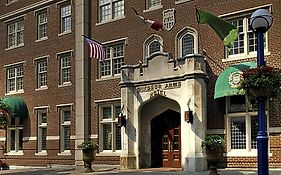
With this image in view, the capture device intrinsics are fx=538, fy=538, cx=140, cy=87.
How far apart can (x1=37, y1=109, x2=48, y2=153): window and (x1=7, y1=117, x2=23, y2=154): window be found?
1.94 m

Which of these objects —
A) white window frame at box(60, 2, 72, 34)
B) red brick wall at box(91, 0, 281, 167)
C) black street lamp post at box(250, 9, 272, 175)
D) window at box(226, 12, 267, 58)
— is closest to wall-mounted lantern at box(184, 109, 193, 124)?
red brick wall at box(91, 0, 281, 167)

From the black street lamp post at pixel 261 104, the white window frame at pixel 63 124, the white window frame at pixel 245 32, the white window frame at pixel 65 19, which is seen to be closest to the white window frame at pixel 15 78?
the white window frame at pixel 63 124

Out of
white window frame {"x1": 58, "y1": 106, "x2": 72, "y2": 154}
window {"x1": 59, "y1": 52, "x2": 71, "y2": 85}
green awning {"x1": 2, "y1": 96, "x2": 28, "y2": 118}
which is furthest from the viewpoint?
green awning {"x1": 2, "y1": 96, "x2": 28, "y2": 118}

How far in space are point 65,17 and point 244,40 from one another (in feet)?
44.9

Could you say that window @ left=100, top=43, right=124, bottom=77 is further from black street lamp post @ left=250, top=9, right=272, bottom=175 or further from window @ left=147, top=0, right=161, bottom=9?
black street lamp post @ left=250, top=9, right=272, bottom=175

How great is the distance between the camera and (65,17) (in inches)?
1325

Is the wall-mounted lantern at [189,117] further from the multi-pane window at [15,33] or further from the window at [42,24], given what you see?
the multi-pane window at [15,33]

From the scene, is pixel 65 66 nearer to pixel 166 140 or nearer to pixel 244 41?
pixel 166 140

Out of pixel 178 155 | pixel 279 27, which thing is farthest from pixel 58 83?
pixel 279 27

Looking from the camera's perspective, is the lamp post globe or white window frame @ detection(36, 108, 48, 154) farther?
white window frame @ detection(36, 108, 48, 154)

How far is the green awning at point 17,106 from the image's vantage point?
115 feet

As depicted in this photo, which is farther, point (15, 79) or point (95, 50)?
point (15, 79)

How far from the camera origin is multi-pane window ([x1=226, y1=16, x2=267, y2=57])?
934 inches

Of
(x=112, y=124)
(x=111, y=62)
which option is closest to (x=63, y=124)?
(x=112, y=124)
